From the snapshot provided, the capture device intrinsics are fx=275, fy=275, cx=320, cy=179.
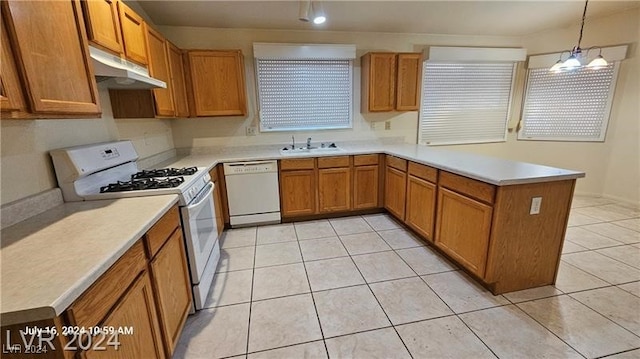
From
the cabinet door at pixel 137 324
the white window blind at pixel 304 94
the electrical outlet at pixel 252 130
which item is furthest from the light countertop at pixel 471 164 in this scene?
the cabinet door at pixel 137 324

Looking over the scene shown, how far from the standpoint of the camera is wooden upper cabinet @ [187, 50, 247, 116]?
9.77ft

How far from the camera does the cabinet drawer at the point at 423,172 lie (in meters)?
2.45

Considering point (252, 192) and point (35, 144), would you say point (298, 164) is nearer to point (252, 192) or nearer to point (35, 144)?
point (252, 192)

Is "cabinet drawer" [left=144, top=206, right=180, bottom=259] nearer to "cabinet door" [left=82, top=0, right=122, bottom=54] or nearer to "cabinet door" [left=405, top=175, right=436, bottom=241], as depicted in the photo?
"cabinet door" [left=82, top=0, right=122, bottom=54]

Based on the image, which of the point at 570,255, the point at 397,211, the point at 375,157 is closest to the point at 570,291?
the point at 570,255

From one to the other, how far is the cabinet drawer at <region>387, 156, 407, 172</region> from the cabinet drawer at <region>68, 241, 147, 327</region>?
2.46m

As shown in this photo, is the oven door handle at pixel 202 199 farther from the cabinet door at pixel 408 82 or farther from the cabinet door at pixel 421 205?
the cabinet door at pixel 408 82

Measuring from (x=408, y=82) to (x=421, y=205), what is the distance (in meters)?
1.71

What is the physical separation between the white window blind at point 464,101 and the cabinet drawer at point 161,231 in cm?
347

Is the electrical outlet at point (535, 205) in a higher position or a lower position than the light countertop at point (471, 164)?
lower

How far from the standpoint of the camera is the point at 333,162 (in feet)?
10.6

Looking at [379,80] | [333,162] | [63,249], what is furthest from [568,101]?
[63,249]

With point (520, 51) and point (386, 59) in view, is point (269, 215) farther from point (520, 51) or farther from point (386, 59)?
point (520, 51)

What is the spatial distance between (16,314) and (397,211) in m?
2.98
